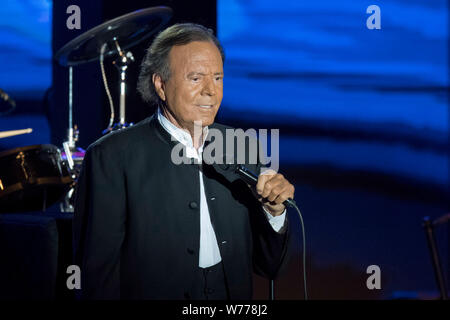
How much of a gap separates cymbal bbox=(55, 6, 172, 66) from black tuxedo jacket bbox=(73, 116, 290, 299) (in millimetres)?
894

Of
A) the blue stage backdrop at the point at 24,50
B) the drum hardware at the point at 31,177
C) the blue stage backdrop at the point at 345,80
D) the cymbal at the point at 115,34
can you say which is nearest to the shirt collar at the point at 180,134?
the cymbal at the point at 115,34

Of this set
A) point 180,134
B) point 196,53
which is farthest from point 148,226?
point 196,53

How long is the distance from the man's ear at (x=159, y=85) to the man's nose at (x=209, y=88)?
0.55 ft

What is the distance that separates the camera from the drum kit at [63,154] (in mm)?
2455

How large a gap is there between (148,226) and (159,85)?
0.49 m

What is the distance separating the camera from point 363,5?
322 centimetres

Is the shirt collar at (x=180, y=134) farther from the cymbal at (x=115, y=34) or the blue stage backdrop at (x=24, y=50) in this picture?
the blue stage backdrop at (x=24, y=50)

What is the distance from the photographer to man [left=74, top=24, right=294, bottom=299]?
5.19 feet

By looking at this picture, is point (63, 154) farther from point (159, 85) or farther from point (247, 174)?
point (247, 174)

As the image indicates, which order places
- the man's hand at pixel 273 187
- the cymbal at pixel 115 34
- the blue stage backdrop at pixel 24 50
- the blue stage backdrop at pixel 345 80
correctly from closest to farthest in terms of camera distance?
the man's hand at pixel 273 187
the cymbal at pixel 115 34
the blue stage backdrop at pixel 345 80
the blue stage backdrop at pixel 24 50

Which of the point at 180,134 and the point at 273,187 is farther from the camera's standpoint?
the point at 180,134

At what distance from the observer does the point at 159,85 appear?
176 cm

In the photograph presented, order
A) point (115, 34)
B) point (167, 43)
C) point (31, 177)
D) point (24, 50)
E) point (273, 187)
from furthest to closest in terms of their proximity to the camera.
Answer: point (24, 50), point (115, 34), point (31, 177), point (167, 43), point (273, 187)

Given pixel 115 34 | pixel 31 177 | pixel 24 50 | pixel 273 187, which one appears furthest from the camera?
pixel 24 50
